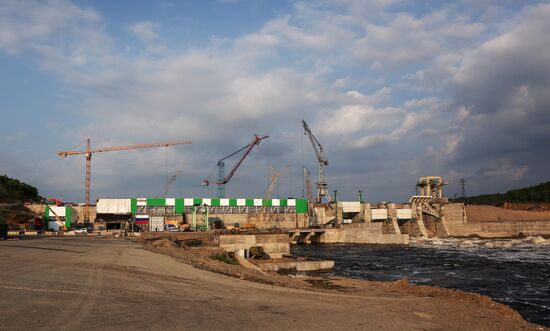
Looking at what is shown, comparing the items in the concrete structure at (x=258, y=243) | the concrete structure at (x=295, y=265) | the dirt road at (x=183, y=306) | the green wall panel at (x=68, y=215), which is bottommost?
the concrete structure at (x=295, y=265)

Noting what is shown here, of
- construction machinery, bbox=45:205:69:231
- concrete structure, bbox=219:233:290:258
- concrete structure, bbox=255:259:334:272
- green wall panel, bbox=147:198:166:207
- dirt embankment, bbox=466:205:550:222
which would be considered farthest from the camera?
dirt embankment, bbox=466:205:550:222

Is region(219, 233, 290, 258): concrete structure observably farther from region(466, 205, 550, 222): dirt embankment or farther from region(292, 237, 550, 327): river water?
region(466, 205, 550, 222): dirt embankment

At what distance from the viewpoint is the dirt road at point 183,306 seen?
12.1 meters

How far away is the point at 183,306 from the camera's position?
14750mm

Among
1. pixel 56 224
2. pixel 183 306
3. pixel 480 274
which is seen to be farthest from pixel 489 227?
pixel 183 306

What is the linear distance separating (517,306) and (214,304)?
72.9 ft

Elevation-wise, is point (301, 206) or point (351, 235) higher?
point (301, 206)

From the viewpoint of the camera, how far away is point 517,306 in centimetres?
2808

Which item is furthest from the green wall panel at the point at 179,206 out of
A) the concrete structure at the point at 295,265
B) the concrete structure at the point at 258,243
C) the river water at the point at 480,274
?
the concrete structure at the point at 295,265

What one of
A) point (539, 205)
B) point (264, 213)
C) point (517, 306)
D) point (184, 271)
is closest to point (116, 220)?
point (264, 213)

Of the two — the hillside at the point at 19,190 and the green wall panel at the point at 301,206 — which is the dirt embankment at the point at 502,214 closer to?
the green wall panel at the point at 301,206

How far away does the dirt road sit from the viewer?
12.1 meters

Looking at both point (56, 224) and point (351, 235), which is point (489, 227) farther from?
point (56, 224)

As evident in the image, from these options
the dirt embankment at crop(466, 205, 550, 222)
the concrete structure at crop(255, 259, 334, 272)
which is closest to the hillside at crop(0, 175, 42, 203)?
the concrete structure at crop(255, 259, 334, 272)
